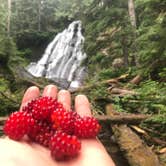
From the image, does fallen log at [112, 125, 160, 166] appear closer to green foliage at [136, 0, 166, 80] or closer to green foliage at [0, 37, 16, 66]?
green foliage at [136, 0, 166, 80]

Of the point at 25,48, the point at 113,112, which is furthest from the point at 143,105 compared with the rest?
the point at 25,48

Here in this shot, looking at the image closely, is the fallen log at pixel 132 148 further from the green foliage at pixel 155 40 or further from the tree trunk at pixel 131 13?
the tree trunk at pixel 131 13

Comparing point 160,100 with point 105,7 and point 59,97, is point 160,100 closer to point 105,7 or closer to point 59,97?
point 59,97

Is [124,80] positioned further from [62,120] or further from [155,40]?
[62,120]

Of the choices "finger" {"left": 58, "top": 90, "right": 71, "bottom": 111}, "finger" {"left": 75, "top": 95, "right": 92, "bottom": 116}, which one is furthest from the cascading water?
"finger" {"left": 75, "top": 95, "right": 92, "bottom": 116}

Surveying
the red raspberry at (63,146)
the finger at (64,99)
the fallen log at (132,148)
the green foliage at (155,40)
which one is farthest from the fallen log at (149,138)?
the green foliage at (155,40)

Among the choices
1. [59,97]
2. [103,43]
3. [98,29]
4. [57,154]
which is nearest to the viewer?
[57,154]

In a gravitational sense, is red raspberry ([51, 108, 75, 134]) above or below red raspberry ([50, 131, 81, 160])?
above

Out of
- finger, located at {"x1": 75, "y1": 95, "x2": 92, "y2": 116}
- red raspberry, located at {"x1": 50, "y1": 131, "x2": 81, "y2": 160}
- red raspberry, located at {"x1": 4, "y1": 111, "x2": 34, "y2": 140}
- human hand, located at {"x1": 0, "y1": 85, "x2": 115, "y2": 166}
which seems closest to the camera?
human hand, located at {"x1": 0, "y1": 85, "x2": 115, "y2": 166}
